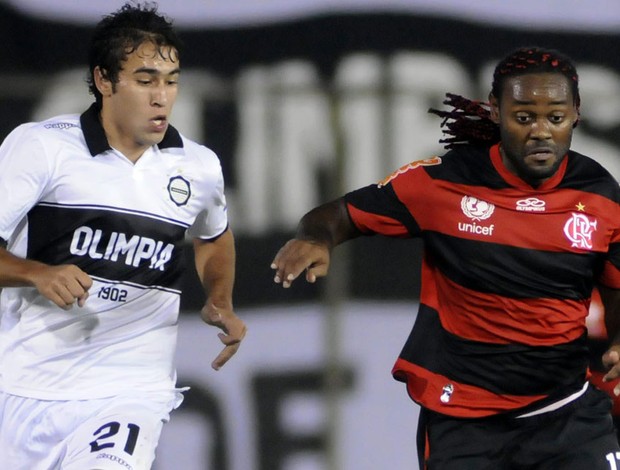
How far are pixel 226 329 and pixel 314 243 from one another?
0.51 metres

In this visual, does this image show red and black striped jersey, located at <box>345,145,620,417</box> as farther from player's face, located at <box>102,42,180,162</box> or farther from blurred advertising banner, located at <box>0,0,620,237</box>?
blurred advertising banner, located at <box>0,0,620,237</box>

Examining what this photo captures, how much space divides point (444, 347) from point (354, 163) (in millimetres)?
1772

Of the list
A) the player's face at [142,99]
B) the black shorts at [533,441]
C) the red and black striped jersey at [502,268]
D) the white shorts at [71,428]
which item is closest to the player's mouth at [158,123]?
the player's face at [142,99]

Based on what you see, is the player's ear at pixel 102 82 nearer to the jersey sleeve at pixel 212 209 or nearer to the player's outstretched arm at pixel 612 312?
the jersey sleeve at pixel 212 209

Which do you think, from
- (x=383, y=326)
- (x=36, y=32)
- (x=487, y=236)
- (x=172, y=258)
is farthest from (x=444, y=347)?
(x=36, y=32)

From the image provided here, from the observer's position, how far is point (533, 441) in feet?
11.7

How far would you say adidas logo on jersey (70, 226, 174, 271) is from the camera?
3.71 meters

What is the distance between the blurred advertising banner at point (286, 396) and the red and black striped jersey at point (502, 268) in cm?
161

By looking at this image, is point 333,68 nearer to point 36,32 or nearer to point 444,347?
point 36,32

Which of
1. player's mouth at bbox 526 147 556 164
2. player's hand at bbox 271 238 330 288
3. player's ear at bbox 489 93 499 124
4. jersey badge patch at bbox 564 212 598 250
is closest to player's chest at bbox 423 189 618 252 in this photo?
jersey badge patch at bbox 564 212 598 250

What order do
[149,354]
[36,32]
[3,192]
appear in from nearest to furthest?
[3,192] < [149,354] < [36,32]

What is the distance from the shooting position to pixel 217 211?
13.4 ft

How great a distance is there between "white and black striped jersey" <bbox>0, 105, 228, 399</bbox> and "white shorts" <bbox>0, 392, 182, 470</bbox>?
1.5 inches

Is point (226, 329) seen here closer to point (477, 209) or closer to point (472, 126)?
point (477, 209)
